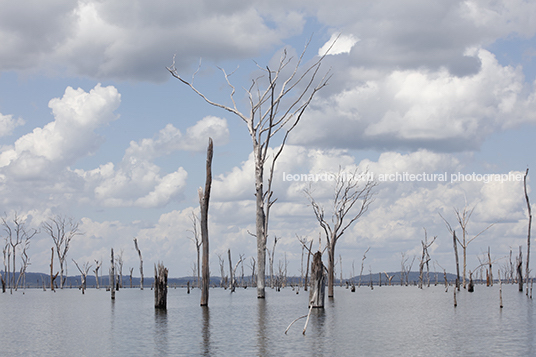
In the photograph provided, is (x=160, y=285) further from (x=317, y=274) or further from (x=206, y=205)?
(x=317, y=274)

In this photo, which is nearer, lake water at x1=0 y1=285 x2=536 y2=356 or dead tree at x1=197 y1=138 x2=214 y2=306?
lake water at x1=0 y1=285 x2=536 y2=356

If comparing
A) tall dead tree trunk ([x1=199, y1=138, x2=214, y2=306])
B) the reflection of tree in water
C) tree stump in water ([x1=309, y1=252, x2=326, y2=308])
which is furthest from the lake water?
tall dead tree trunk ([x1=199, y1=138, x2=214, y2=306])

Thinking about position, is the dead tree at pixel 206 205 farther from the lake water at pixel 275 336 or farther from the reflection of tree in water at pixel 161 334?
the lake water at pixel 275 336

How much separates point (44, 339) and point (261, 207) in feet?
69.0

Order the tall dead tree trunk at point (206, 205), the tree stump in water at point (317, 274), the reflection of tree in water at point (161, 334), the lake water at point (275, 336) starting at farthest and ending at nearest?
the tall dead tree trunk at point (206, 205) < the tree stump in water at point (317, 274) < the reflection of tree in water at point (161, 334) < the lake water at point (275, 336)

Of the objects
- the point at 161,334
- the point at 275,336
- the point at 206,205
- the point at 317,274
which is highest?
the point at 206,205

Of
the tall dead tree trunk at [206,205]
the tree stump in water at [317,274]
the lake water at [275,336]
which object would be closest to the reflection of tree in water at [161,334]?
the lake water at [275,336]

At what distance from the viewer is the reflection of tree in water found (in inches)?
611

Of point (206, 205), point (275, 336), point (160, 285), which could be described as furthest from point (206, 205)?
point (275, 336)

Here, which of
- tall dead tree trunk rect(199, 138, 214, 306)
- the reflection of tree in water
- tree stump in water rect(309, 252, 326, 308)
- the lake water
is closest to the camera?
the lake water

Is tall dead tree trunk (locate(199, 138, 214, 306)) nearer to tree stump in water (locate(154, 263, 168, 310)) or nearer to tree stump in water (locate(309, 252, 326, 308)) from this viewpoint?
tree stump in water (locate(154, 263, 168, 310))

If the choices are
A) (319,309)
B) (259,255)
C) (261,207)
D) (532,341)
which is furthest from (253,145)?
(532,341)

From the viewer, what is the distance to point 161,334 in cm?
1930

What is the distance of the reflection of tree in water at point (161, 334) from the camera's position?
50.9 ft
